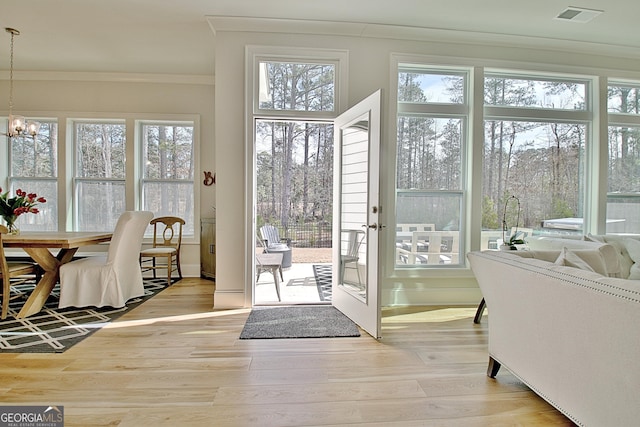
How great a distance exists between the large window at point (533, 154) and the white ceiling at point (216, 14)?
0.55 meters

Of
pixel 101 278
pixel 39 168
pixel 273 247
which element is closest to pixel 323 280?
pixel 273 247

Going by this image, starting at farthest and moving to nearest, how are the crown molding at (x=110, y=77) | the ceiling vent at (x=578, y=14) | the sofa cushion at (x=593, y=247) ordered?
the crown molding at (x=110, y=77) < the ceiling vent at (x=578, y=14) < the sofa cushion at (x=593, y=247)

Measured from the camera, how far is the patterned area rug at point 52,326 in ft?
8.32

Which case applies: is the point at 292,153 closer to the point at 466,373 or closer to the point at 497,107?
the point at 497,107

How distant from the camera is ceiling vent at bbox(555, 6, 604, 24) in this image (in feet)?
10.4

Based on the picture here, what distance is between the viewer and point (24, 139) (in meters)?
5.04

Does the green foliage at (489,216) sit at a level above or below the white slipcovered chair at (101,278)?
above

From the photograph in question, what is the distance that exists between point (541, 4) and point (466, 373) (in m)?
3.31

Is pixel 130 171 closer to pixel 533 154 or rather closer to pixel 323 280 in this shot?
pixel 323 280

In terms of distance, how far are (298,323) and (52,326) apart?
217cm

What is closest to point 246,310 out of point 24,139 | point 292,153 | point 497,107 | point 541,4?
point 497,107

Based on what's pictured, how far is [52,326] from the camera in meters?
2.95

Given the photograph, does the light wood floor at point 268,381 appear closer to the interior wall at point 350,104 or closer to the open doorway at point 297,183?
the interior wall at point 350,104

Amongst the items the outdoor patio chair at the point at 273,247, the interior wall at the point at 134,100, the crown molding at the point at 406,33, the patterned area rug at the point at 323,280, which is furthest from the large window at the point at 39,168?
the patterned area rug at the point at 323,280
